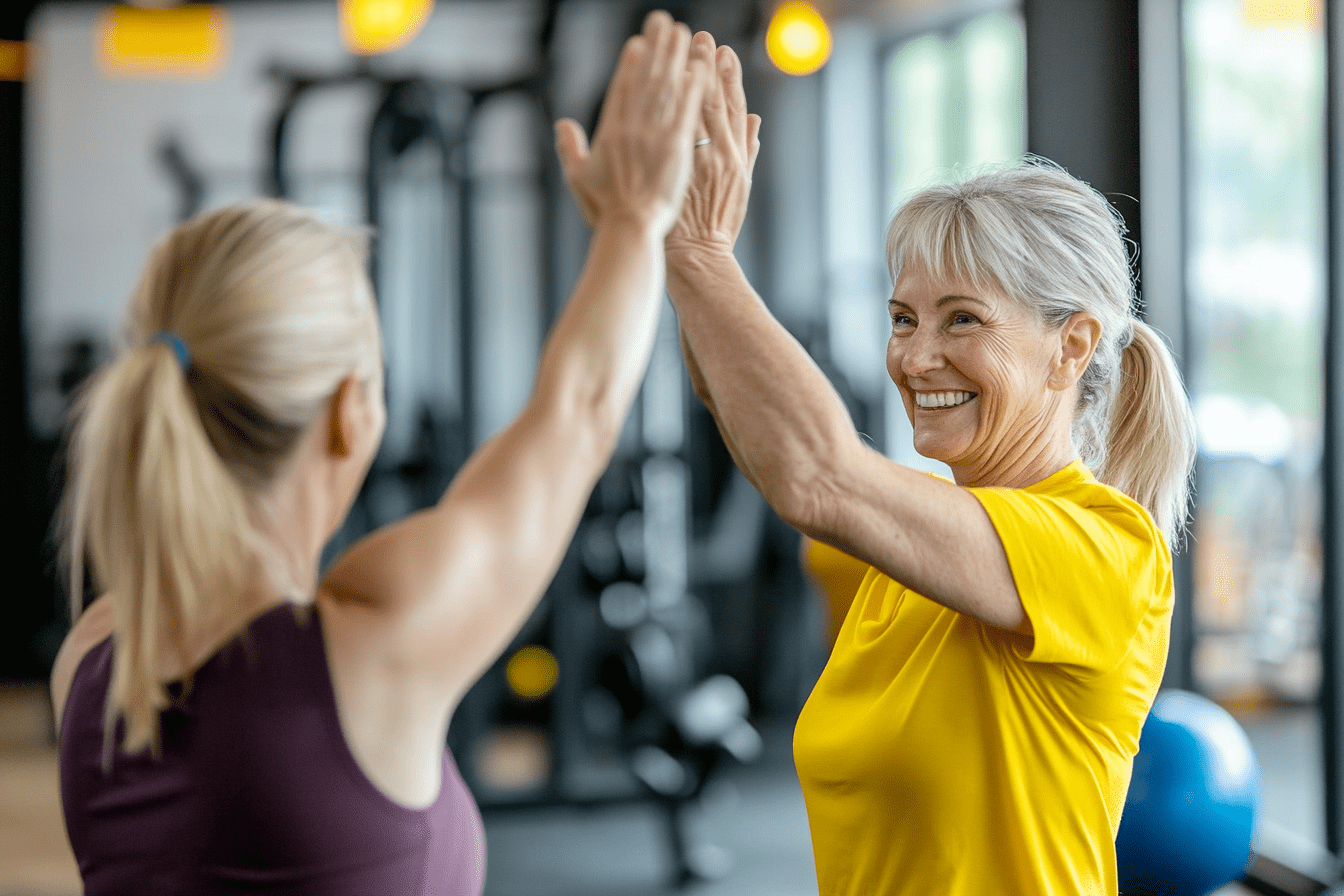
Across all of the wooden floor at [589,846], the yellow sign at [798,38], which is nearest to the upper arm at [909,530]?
the wooden floor at [589,846]

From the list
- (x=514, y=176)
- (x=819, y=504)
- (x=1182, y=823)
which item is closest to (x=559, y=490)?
(x=819, y=504)

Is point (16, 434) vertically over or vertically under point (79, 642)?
over

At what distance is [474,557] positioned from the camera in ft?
2.89

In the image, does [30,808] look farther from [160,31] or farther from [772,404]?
[772,404]

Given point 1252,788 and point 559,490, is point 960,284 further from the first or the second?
point 1252,788

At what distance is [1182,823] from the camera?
1.96m

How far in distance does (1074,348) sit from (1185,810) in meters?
1.12

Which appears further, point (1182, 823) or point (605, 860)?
point (605, 860)

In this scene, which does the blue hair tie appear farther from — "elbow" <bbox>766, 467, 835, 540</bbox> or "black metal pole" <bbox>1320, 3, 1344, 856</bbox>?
"black metal pole" <bbox>1320, 3, 1344, 856</bbox>

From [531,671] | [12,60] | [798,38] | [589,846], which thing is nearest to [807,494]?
[589,846]

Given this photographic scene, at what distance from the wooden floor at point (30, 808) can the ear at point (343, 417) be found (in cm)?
264

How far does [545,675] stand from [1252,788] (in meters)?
3.01

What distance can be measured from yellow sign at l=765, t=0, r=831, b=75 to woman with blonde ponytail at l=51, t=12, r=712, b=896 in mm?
3960

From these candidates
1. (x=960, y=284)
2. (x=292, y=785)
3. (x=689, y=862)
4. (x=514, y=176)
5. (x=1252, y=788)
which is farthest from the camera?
(x=514, y=176)
